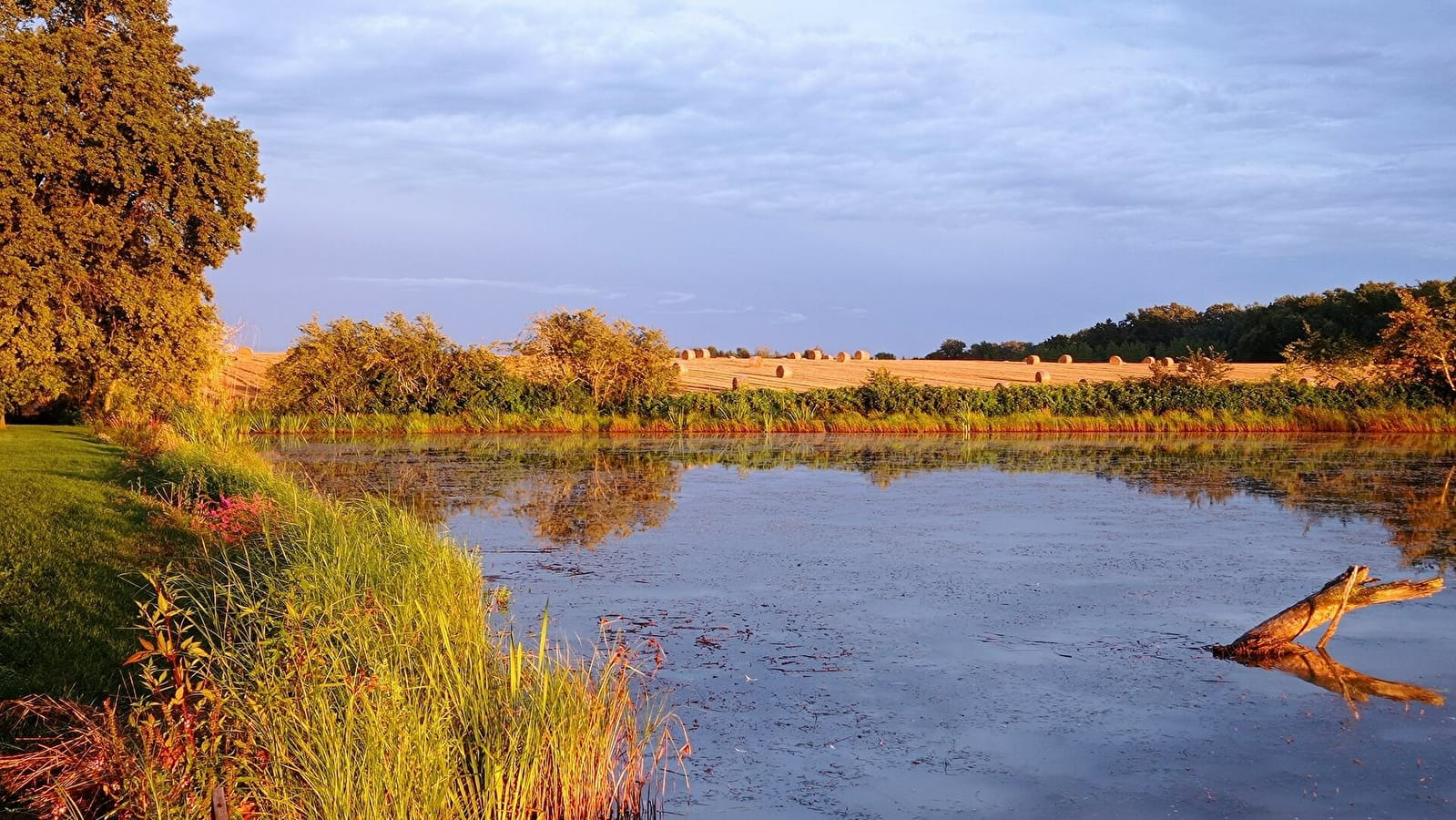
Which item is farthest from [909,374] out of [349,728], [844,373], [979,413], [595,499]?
[349,728]

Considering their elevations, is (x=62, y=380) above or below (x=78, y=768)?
above

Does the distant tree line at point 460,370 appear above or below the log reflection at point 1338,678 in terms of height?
above

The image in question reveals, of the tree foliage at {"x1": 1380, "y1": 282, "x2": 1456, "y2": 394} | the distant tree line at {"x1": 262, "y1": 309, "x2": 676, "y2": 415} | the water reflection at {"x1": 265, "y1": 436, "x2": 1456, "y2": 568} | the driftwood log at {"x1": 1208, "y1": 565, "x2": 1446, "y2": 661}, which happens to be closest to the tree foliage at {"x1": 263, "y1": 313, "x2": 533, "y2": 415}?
the distant tree line at {"x1": 262, "y1": 309, "x2": 676, "y2": 415}

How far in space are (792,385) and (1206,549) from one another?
30565 millimetres

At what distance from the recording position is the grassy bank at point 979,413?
30.8 m

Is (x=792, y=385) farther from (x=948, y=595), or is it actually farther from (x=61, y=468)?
(x=948, y=595)

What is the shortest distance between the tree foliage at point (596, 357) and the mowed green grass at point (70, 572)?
55.3ft

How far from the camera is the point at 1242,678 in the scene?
7.51 m

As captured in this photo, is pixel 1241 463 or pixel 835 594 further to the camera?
pixel 1241 463

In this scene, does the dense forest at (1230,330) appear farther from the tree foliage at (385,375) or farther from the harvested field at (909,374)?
the tree foliage at (385,375)

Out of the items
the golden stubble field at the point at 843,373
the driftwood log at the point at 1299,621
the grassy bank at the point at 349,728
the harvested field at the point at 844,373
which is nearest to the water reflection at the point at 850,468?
the driftwood log at the point at 1299,621

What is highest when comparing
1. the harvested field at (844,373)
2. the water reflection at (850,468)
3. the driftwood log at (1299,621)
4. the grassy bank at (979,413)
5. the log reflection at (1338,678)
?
the harvested field at (844,373)

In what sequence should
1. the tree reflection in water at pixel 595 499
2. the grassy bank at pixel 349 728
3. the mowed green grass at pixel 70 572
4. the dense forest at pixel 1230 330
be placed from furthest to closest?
1. the dense forest at pixel 1230 330
2. the tree reflection in water at pixel 595 499
3. the mowed green grass at pixel 70 572
4. the grassy bank at pixel 349 728

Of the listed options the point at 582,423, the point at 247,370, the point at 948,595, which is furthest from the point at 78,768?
the point at 247,370
